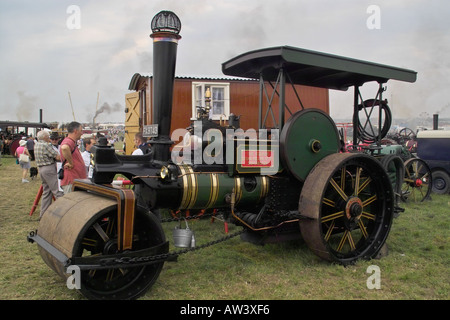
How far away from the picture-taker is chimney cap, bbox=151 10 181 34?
139 inches

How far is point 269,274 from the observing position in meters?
3.78

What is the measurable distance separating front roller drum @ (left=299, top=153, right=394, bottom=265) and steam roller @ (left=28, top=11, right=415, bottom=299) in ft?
0.04

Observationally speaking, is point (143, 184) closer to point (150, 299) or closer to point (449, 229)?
point (150, 299)

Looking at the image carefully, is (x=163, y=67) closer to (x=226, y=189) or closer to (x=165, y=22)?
(x=165, y=22)

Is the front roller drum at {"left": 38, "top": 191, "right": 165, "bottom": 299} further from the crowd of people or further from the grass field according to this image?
the crowd of people

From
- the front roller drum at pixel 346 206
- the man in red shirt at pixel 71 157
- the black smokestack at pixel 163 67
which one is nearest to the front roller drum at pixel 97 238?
the black smokestack at pixel 163 67

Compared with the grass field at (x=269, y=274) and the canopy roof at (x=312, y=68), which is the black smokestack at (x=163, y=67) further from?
the grass field at (x=269, y=274)

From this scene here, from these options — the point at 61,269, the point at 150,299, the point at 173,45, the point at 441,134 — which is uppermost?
the point at 173,45

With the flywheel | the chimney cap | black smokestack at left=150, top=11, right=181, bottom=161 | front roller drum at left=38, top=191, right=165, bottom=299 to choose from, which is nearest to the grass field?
front roller drum at left=38, top=191, right=165, bottom=299

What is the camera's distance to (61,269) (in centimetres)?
287

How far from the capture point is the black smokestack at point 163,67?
353 centimetres

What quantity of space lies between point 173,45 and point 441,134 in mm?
7736

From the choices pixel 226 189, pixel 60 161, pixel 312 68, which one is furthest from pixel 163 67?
pixel 60 161
